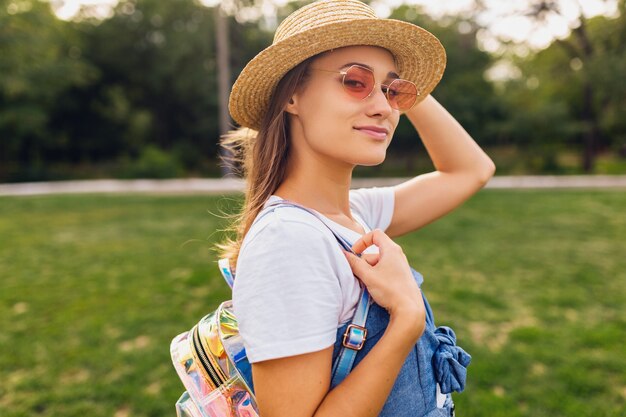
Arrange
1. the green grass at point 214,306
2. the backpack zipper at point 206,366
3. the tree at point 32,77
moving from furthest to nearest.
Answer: the tree at point 32,77 → the green grass at point 214,306 → the backpack zipper at point 206,366

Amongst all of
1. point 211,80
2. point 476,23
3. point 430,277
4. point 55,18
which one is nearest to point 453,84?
point 476,23

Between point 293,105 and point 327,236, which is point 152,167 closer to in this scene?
point 293,105

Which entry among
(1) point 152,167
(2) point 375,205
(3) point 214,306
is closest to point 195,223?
(3) point 214,306

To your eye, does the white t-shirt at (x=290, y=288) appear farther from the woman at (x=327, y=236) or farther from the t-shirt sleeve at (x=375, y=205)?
the t-shirt sleeve at (x=375, y=205)

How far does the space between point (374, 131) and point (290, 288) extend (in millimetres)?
485

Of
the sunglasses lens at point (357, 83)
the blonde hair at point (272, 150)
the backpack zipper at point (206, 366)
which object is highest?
the sunglasses lens at point (357, 83)

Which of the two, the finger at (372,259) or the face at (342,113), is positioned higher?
the face at (342,113)

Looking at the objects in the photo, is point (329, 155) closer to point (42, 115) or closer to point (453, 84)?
point (453, 84)

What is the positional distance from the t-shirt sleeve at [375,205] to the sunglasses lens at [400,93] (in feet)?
1.32

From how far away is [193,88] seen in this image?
2614cm

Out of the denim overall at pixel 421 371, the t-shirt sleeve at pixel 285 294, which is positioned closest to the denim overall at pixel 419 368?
the denim overall at pixel 421 371

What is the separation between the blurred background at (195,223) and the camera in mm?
3531

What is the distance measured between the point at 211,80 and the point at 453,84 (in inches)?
465

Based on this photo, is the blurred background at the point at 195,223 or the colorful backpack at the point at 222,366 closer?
the colorful backpack at the point at 222,366
